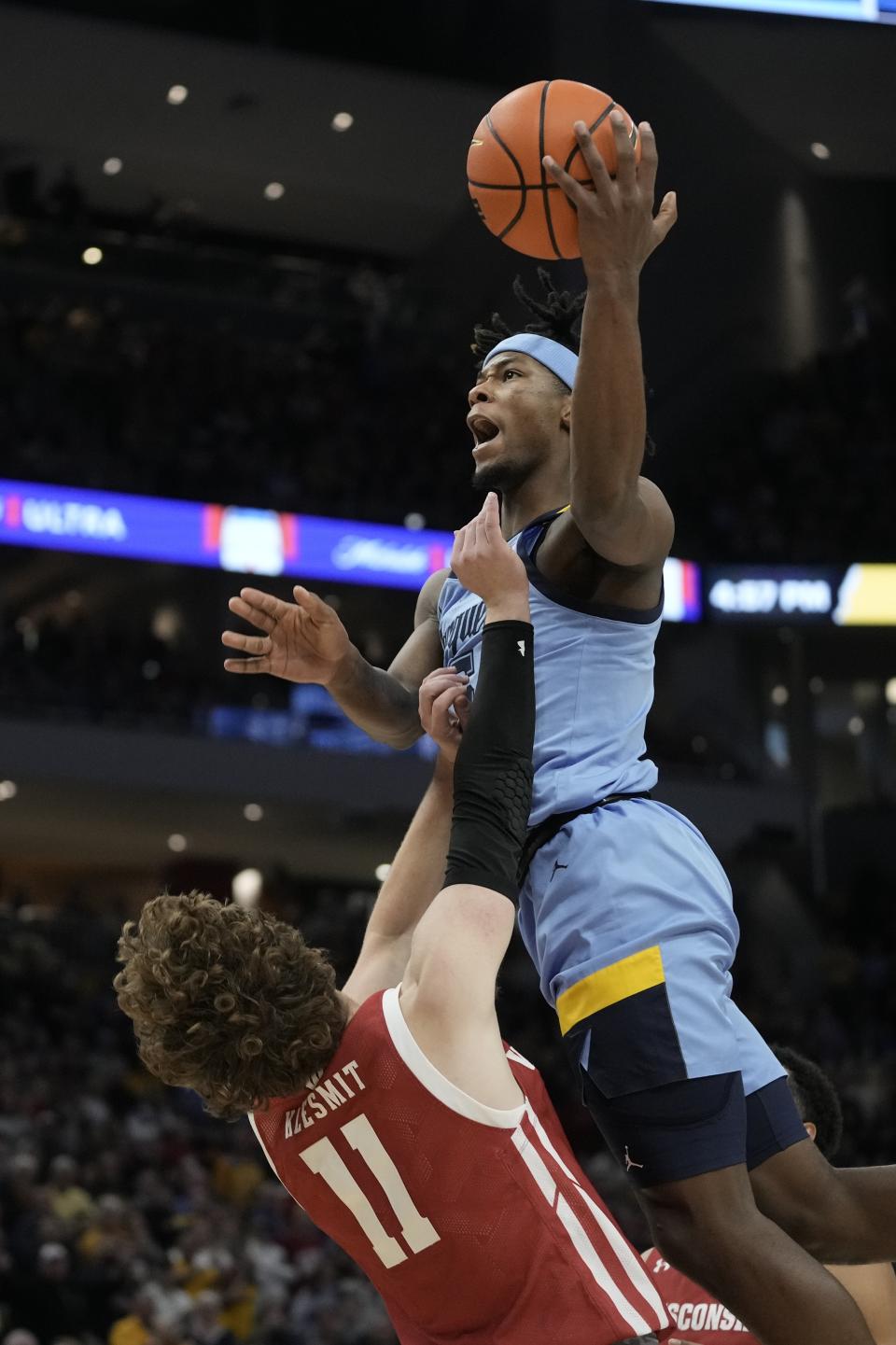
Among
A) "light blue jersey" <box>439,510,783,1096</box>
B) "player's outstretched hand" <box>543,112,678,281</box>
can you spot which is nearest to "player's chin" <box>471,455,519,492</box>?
"light blue jersey" <box>439,510,783,1096</box>

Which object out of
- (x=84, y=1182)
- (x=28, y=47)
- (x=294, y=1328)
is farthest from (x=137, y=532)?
Result: (x=294, y=1328)

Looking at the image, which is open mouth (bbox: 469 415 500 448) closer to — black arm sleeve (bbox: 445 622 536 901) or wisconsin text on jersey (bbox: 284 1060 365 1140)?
black arm sleeve (bbox: 445 622 536 901)

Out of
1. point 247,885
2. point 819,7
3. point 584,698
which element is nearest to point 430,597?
point 584,698

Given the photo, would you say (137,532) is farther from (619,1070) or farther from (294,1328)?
(619,1070)

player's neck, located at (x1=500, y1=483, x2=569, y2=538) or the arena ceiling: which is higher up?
the arena ceiling

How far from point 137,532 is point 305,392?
4.51 m

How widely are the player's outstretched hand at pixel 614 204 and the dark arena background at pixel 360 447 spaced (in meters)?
13.7

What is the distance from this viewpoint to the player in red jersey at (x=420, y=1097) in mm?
3074

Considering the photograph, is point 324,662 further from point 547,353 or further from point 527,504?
point 547,353

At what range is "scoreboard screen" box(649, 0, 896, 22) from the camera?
17.6 meters

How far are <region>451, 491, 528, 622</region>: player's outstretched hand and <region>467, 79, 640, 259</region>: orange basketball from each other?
2.10 ft

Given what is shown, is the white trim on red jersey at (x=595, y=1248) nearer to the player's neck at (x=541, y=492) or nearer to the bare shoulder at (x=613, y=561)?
the bare shoulder at (x=613, y=561)

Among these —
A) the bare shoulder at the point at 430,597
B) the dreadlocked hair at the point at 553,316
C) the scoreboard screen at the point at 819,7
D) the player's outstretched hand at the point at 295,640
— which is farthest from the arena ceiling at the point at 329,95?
the player's outstretched hand at the point at 295,640

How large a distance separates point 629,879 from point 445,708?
0.53m
